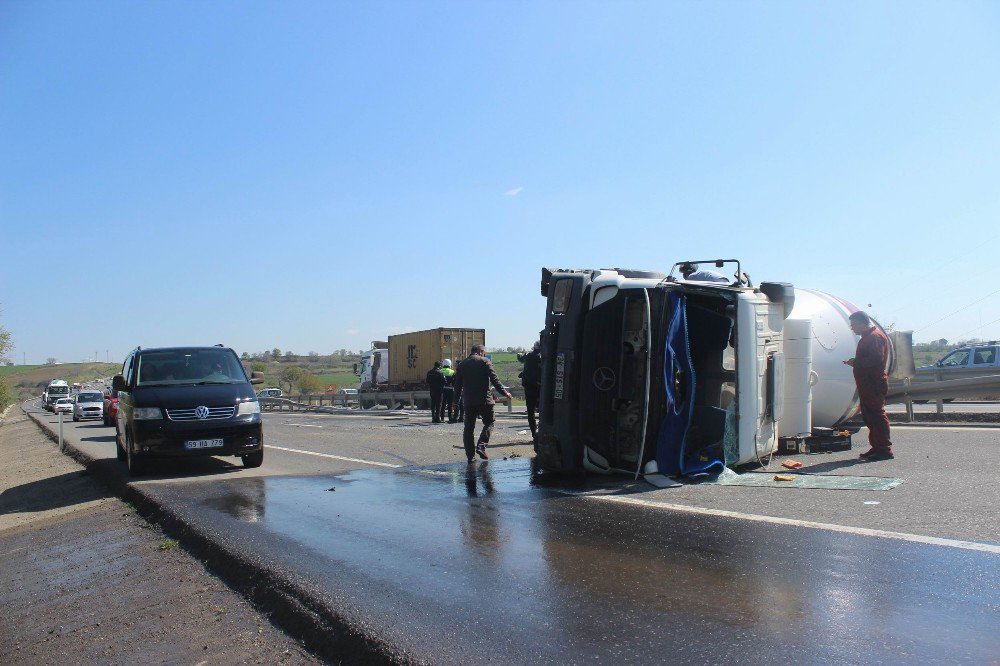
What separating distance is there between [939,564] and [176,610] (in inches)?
192

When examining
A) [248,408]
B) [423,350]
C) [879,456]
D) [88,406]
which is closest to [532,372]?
[248,408]

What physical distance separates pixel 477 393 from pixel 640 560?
21.4 feet

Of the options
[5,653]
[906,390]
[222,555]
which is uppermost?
[906,390]

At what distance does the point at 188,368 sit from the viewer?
482 inches

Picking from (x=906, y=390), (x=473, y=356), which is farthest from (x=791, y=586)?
(x=906, y=390)

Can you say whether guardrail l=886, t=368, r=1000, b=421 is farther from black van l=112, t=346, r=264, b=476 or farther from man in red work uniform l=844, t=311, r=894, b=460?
black van l=112, t=346, r=264, b=476

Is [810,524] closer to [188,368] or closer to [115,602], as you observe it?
[115,602]

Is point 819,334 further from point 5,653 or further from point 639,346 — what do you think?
point 5,653

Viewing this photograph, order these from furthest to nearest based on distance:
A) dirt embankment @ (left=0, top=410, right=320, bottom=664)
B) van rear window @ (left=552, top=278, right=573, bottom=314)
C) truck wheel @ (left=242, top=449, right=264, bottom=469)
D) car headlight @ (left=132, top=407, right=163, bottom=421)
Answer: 1. truck wheel @ (left=242, top=449, right=264, bottom=469)
2. car headlight @ (left=132, top=407, right=163, bottom=421)
3. van rear window @ (left=552, top=278, right=573, bottom=314)
4. dirt embankment @ (left=0, top=410, right=320, bottom=664)

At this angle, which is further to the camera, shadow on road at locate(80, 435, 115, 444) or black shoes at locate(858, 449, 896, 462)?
shadow on road at locate(80, 435, 115, 444)

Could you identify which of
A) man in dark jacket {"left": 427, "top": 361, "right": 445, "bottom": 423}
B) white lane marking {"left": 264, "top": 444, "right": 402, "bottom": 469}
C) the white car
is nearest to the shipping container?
the white car

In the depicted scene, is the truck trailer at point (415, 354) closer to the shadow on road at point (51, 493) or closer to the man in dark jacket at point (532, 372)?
the shadow on road at point (51, 493)

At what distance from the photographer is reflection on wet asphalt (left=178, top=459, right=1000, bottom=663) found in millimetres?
3807

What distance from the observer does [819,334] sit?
38.9 feet
